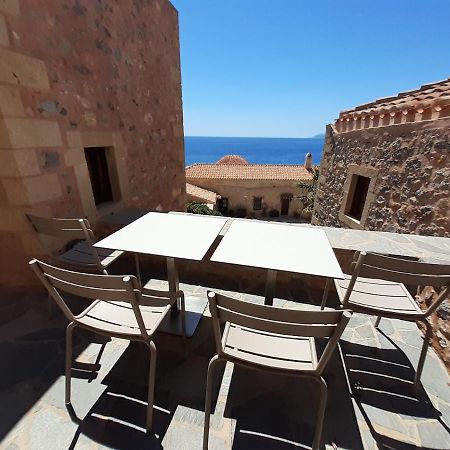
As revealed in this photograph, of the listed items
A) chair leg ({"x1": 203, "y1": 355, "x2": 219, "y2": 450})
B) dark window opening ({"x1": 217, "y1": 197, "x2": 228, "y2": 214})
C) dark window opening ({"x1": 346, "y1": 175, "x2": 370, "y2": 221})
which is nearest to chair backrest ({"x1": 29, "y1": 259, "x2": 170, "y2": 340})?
chair leg ({"x1": 203, "y1": 355, "x2": 219, "y2": 450})

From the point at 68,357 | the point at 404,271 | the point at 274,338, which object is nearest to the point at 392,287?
the point at 404,271

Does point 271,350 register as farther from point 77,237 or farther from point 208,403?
point 77,237

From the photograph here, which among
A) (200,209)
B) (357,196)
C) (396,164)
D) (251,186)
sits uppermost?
(396,164)

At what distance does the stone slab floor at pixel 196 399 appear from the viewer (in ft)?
4.56

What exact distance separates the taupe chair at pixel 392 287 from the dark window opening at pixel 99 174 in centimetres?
349

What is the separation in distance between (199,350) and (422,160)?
4002 mm

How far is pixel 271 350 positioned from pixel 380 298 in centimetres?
100

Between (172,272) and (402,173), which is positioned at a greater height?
(402,173)

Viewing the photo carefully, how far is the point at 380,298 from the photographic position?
177 cm

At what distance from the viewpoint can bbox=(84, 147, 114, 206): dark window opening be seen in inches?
140

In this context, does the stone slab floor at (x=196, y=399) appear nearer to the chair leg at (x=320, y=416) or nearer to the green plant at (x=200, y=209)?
the chair leg at (x=320, y=416)

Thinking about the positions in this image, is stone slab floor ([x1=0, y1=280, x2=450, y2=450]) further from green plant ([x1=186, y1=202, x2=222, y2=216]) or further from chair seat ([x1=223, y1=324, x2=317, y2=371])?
green plant ([x1=186, y1=202, x2=222, y2=216])

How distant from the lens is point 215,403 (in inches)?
62.3

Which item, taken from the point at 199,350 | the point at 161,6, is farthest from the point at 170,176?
the point at 199,350
